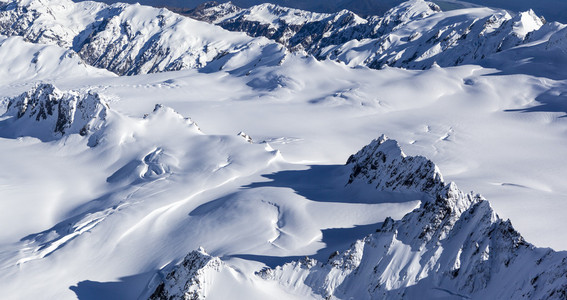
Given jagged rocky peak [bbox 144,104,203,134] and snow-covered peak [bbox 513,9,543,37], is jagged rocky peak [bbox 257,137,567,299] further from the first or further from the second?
snow-covered peak [bbox 513,9,543,37]

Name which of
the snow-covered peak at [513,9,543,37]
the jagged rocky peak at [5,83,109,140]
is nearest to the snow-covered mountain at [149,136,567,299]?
the jagged rocky peak at [5,83,109,140]

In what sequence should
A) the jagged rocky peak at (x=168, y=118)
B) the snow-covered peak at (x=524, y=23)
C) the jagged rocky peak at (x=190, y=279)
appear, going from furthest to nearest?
the snow-covered peak at (x=524, y=23) < the jagged rocky peak at (x=168, y=118) < the jagged rocky peak at (x=190, y=279)

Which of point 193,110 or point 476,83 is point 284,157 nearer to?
point 193,110

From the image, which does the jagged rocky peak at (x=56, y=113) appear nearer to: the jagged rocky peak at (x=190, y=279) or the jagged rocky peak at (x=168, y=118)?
the jagged rocky peak at (x=168, y=118)

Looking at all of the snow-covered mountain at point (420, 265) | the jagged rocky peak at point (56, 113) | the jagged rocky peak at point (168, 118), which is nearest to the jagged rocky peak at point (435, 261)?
the snow-covered mountain at point (420, 265)

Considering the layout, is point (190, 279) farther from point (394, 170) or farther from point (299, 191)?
point (394, 170)

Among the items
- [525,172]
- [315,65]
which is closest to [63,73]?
[315,65]
